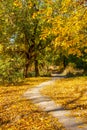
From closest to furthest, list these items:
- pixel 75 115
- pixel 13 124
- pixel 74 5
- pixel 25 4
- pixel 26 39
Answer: pixel 13 124, pixel 75 115, pixel 74 5, pixel 25 4, pixel 26 39

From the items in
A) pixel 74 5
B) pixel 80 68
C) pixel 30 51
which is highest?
pixel 74 5

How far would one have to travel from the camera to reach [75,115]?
1398cm

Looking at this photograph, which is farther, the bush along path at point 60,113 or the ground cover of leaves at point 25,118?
the ground cover of leaves at point 25,118

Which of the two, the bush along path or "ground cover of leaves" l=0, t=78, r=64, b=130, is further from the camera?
"ground cover of leaves" l=0, t=78, r=64, b=130

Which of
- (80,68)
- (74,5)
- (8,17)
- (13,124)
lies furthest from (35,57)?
(13,124)

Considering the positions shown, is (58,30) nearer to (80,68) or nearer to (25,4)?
(25,4)

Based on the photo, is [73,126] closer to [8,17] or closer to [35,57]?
[8,17]

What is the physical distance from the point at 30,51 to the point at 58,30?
31.3 m

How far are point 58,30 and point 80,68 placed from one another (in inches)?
1649

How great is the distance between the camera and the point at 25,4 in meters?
44.6

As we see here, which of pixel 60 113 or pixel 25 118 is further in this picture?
pixel 60 113

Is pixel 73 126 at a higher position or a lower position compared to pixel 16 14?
lower

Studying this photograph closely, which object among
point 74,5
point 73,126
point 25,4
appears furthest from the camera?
point 25,4

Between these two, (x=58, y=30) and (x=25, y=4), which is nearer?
(x=58, y=30)
